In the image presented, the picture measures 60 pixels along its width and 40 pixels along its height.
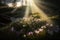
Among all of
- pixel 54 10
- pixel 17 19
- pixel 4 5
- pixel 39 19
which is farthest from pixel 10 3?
pixel 54 10

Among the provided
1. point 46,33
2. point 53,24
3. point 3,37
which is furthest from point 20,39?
point 53,24

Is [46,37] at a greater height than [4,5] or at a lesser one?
lesser

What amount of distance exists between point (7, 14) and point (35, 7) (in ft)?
1.06

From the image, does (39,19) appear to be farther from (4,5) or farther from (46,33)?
(4,5)

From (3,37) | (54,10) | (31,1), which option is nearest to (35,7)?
(31,1)

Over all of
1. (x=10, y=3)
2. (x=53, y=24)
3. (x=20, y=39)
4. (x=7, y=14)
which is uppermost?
(x=10, y=3)

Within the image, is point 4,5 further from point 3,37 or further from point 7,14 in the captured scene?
point 3,37

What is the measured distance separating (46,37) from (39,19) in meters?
0.21

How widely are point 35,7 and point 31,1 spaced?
0.27 ft

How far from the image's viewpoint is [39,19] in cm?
166

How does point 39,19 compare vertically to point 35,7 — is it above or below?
below

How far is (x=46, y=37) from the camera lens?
1.61 metres

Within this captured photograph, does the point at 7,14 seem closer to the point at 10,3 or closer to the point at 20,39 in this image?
the point at 10,3

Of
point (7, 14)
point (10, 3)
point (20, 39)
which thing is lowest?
point (20, 39)
